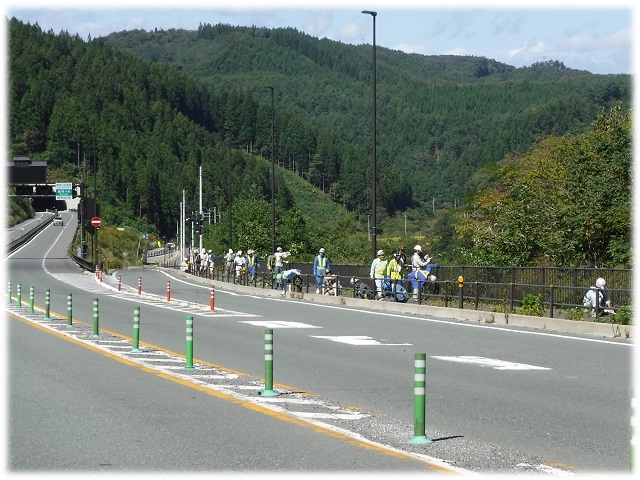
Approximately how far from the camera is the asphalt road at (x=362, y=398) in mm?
10383

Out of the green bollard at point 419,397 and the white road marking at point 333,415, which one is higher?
the green bollard at point 419,397

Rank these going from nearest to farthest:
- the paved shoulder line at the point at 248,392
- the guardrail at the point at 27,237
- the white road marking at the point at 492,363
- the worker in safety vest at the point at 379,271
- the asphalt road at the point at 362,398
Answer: the asphalt road at the point at 362,398 → the paved shoulder line at the point at 248,392 → the white road marking at the point at 492,363 → the worker in safety vest at the point at 379,271 → the guardrail at the point at 27,237

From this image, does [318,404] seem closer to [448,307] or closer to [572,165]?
[448,307]

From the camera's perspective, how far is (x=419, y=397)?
10.5 metres

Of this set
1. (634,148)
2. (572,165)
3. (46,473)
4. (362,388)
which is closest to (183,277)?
(572,165)

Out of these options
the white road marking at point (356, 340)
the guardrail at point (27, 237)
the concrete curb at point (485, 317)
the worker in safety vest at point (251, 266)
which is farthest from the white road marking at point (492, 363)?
the guardrail at point (27, 237)

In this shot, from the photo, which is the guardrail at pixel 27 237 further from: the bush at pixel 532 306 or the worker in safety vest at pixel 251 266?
the bush at pixel 532 306

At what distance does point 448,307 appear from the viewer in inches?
1312

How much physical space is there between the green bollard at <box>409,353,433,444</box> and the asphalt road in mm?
139

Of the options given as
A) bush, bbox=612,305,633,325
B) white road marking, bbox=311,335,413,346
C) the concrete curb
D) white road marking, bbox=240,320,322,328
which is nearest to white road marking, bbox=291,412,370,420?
white road marking, bbox=311,335,413,346

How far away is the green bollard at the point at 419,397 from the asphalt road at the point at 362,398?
0.14m

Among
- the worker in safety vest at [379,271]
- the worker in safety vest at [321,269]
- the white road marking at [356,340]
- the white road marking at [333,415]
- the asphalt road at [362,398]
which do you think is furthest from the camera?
the worker in safety vest at [321,269]

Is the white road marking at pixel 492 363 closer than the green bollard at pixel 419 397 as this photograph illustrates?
No

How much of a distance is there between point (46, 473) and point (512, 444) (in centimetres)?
425
